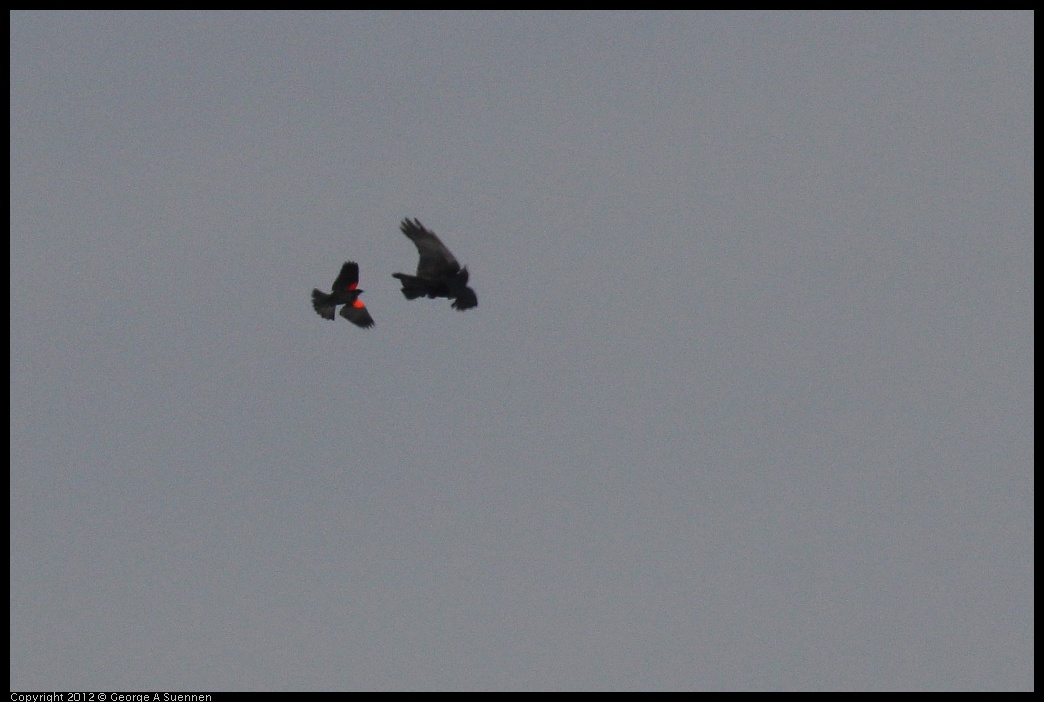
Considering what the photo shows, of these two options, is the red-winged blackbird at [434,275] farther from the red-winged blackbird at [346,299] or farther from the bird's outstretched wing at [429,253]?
the red-winged blackbird at [346,299]

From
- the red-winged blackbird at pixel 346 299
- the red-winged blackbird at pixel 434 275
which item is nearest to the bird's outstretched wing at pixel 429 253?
the red-winged blackbird at pixel 434 275

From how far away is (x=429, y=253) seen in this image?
39.9 meters

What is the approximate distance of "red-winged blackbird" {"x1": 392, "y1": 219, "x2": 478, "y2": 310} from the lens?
131 ft

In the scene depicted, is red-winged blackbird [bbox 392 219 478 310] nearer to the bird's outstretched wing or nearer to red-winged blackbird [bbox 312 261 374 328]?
the bird's outstretched wing

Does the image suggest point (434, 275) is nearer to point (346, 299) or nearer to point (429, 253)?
point (429, 253)

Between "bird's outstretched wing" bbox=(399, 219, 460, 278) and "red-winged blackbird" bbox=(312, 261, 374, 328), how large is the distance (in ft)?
10.7

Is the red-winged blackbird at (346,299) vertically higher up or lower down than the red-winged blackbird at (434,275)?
higher up

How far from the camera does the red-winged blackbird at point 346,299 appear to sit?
42844 millimetres

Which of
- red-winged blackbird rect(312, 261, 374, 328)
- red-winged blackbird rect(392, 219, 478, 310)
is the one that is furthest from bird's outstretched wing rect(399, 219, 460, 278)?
red-winged blackbird rect(312, 261, 374, 328)

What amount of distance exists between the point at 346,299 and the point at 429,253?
403cm

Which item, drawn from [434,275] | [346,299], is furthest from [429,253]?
[346,299]

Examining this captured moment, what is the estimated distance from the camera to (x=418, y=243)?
3994 centimetres
